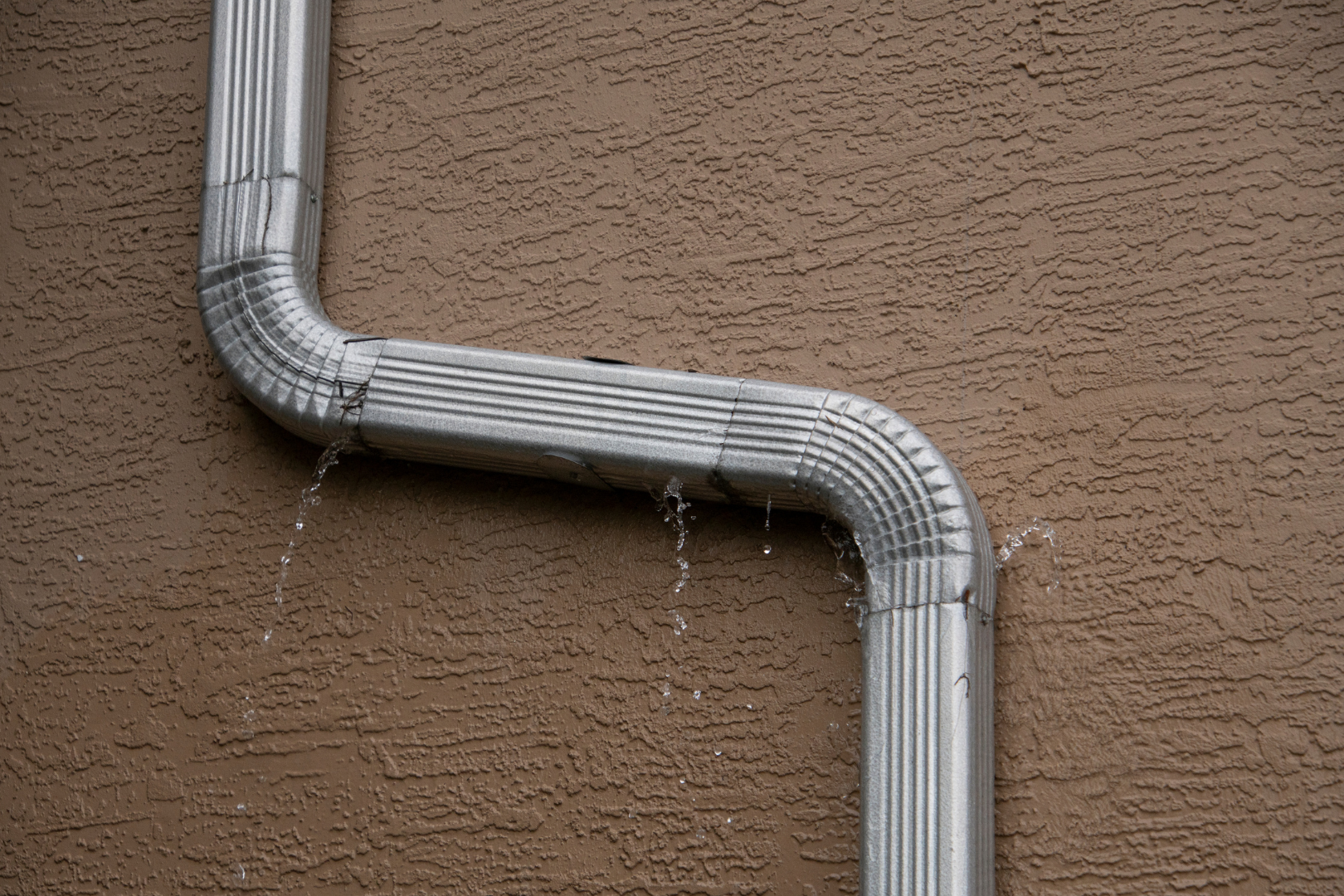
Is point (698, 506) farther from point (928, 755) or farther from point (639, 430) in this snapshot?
point (928, 755)

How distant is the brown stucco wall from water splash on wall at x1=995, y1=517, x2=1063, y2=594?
0.05ft

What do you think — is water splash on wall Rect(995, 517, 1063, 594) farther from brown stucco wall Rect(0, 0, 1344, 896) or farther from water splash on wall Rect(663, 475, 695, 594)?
water splash on wall Rect(663, 475, 695, 594)

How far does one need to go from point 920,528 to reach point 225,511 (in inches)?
65.6

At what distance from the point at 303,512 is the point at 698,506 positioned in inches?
37.8

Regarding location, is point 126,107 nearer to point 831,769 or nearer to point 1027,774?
point 831,769

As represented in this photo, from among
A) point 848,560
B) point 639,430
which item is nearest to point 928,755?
point 848,560

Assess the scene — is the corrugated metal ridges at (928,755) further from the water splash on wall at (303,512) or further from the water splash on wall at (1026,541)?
the water splash on wall at (303,512)

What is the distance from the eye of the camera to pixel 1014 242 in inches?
108

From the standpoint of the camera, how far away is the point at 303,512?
2969 mm

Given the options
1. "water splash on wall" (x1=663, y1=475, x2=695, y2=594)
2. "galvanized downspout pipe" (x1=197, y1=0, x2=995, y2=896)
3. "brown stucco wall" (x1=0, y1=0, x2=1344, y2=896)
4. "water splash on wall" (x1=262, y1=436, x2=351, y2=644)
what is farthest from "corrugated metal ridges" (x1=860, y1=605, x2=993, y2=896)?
"water splash on wall" (x1=262, y1=436, x2=351, y2=644)

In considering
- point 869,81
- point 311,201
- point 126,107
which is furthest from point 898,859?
point 126,107

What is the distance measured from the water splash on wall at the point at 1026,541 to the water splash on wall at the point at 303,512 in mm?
1499

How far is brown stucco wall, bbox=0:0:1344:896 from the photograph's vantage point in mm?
2488

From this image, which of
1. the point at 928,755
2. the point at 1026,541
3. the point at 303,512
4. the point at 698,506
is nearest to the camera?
the point at 928,755
